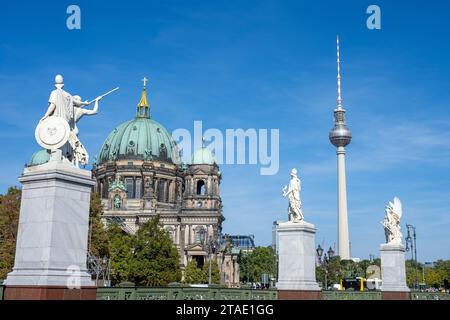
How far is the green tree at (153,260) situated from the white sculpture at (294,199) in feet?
159

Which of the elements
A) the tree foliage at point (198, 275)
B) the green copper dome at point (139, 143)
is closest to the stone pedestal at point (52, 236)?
the tree foliage at point (198, 275)

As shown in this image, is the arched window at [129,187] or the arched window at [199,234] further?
the arched window at [129,187]

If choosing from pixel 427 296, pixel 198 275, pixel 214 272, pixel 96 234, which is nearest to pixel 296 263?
pixel 427 296

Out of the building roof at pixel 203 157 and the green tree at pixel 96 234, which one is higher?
the building roof at pixel 203 157

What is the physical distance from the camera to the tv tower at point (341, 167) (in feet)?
520

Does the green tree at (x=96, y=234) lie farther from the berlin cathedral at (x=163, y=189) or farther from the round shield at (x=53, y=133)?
the round shield at (x=53, y=133)

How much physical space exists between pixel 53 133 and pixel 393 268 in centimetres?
2554

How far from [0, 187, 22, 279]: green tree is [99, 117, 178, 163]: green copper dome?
74619mm

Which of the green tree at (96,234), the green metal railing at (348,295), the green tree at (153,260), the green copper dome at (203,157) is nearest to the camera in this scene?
the green metal railing at (348,295)

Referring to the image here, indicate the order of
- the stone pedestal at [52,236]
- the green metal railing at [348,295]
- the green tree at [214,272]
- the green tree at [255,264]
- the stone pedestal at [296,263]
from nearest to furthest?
1. the stone pedestal at [52,236]
2. the stone pedestal at [296,263]
3. the green metal railing at [348,295]
4. the green tree at [214,272]
5. the green tree at [255,264]

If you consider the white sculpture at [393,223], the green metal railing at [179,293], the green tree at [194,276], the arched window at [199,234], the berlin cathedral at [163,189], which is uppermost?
the berlin cathedral at [163,189]

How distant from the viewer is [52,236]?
16719 millimetres

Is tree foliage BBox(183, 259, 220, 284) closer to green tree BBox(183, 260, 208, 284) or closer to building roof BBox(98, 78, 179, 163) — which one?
green tree BBox(183, 260, 208, 284)
